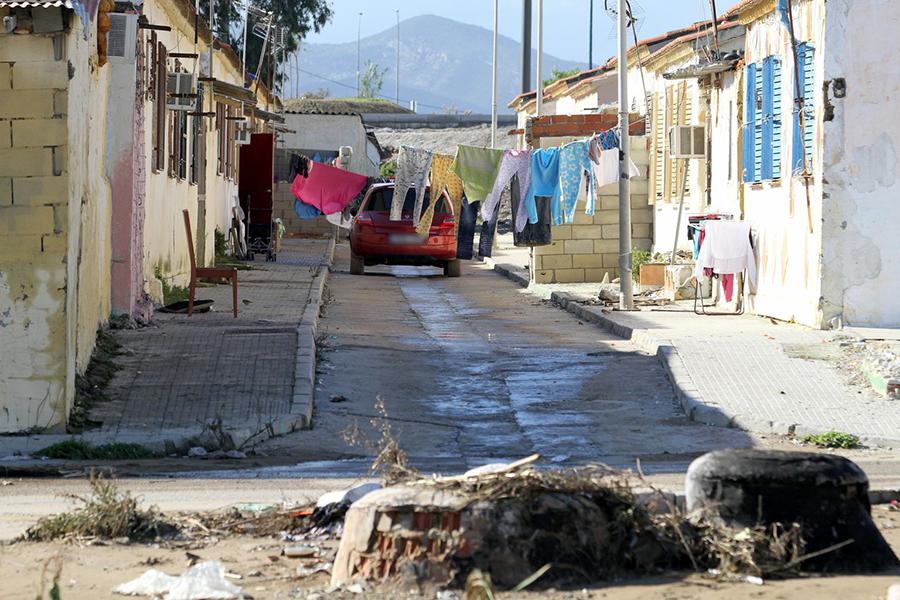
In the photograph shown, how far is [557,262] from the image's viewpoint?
84.2 ft

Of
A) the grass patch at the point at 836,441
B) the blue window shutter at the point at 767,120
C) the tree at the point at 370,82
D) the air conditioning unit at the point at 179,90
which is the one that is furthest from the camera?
the tree at the point at 370,82

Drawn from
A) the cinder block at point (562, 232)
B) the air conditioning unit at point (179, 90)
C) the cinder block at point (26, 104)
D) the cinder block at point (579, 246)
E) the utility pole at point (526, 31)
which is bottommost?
the cinder block at point (579, 246)

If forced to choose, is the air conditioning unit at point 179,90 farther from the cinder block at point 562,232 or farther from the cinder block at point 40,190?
the cinder block at point 40,190

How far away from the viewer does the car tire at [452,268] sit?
94.3ft

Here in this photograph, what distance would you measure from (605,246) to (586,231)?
18.1 inches

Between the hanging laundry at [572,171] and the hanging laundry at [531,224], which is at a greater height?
the hanging laundry at [572,171]

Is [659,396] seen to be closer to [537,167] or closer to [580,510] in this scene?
[580,510]

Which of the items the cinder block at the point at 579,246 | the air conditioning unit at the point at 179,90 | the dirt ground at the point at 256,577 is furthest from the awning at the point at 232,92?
the dirt ground at the point at 256,577

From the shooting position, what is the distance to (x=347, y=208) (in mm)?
30078

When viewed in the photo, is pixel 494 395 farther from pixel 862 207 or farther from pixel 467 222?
pixel 467 222

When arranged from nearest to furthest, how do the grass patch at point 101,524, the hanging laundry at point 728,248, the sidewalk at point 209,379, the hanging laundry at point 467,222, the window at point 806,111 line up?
the grass patch at point 101,524
the sidewalk at point 209,379
the window at point 806,111
the hanging laundry at point 728,248
the hanging laundry at point 467,222

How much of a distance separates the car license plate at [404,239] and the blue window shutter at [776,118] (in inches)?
427

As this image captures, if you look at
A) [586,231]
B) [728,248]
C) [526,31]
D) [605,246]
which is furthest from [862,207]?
[526,31]

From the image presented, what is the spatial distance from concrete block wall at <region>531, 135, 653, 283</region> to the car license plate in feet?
9.13
